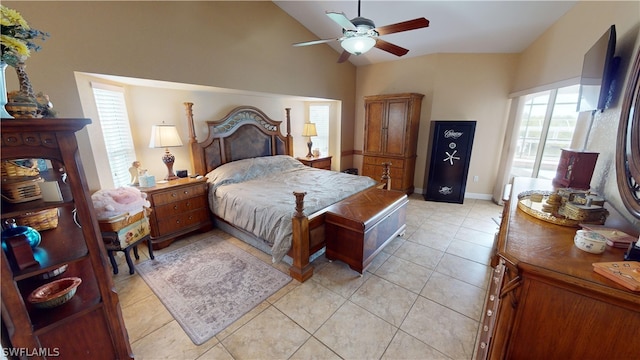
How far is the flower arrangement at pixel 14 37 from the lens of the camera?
1.00 m

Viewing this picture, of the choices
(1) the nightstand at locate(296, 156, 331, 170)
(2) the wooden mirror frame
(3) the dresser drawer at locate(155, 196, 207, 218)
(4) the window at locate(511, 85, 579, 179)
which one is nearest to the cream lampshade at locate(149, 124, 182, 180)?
(3) the dresser drawer at locate(155, 196, 207, 218)

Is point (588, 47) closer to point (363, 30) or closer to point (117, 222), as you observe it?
point (363, 30)

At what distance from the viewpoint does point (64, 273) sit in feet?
4.81

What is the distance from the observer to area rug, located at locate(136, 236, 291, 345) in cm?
186

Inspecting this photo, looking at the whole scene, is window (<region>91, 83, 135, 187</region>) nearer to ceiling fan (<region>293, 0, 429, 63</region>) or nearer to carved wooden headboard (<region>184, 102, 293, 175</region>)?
carved wooden headboard (<region>184, 102, 293, 175</region>)

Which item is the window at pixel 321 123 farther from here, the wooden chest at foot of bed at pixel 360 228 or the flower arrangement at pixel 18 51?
the flower arrangement at pixel 18 51

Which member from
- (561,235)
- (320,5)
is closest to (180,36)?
(320,5)

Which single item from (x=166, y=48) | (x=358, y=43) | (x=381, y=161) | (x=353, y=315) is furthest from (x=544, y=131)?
(x=166, y=48)

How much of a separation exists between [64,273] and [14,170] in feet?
2.35

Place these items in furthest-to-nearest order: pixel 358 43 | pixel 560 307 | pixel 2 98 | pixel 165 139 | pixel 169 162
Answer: pixel 169 162
pixel 165 139
pixel 358 43
pixel 2 98
pixel 560 307

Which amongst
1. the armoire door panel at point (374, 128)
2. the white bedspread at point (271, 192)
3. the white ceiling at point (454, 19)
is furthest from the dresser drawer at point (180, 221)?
the armoire door panel at point (374, 128)

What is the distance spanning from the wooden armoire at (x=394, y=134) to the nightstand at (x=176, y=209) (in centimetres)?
332

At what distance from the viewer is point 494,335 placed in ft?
3.42

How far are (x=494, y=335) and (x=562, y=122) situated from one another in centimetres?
366
